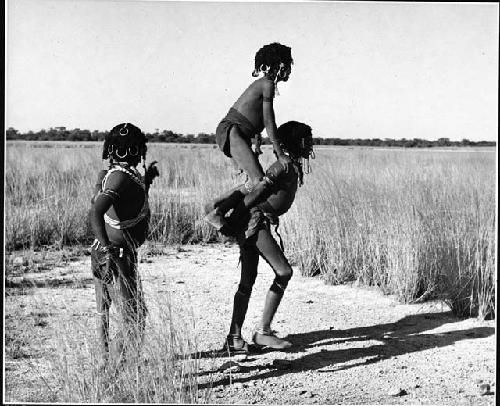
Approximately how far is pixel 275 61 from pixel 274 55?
0.05 metres

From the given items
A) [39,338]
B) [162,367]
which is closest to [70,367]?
[162,367]

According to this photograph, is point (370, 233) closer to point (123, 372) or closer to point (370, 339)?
point (370, 339)

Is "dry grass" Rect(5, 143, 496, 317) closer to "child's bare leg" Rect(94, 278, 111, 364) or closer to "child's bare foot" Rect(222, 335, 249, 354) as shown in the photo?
"child's bare foot" Rect(222, 335, 249, 354)

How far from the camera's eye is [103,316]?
4555mm

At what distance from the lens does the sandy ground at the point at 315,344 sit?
4.88 m

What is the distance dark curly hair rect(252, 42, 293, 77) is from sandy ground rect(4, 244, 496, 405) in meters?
1.87

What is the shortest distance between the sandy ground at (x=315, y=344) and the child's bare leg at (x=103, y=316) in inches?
10.6

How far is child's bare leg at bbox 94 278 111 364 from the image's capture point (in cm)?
446

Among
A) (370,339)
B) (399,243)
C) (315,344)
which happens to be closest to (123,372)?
(315,344)

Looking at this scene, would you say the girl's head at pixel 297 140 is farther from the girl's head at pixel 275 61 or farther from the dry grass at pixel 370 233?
the dry grass at pixel 370 233

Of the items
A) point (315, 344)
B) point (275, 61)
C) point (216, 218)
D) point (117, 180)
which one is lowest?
point (315, 344)

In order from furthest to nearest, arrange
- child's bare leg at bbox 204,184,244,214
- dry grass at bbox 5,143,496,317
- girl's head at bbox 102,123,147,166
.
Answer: dry grass at bbox 5,143,496,317 → child's bare leg at bbox 204,184,244,214 → girl's head at bbox 102,123,147,166

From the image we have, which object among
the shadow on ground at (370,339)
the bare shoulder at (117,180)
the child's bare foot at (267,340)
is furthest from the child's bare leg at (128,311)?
the child's bare foot at (267,340)

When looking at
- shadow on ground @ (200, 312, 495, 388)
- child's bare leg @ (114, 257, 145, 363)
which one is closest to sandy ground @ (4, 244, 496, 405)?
shadow on ground @ (200, 312, 495, 388)
